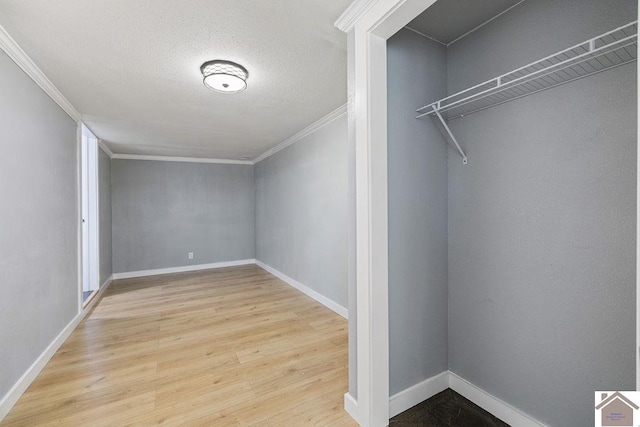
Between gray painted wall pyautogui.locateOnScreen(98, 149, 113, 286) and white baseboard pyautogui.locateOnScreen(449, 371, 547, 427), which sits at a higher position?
gray painted wall pyautogui.locateOnScreen(98, 149, 113, 286)

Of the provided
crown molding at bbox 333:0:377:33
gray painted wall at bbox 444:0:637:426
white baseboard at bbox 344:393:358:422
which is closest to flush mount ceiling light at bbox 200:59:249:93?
crown molding at bbox 333:0:377:33

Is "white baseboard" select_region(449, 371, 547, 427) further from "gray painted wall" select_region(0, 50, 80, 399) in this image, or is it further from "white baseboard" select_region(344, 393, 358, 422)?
"gray painted wall" select_region(0, 50, 80, 399)

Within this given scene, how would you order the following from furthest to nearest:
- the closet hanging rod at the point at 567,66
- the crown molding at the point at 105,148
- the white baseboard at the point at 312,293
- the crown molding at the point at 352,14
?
the crown molding at the point at 105,148
the white baseboard at the point at 312,293
the crown molding at the point at 352,14
the closet hanging rod at the point at 567,66

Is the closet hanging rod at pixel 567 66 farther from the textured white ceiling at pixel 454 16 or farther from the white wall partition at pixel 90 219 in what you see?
the white wall partition at pixel 90 219

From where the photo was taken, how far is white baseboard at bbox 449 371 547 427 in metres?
1.47

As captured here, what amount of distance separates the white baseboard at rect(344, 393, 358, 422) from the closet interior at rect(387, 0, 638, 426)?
253 millimetres

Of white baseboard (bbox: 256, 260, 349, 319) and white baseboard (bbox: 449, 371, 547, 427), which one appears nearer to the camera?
white baseboard (bbox: 449, 371, 547, 427)

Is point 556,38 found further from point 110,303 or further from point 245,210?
point 245,210

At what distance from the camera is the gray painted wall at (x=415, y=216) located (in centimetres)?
159

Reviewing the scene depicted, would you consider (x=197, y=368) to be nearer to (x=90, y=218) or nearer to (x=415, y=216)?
(x=415, y=216)

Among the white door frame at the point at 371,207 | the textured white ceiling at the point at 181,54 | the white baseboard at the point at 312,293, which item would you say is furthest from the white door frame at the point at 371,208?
the white baseboard at the point at 312,293

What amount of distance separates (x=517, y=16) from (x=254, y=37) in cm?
151

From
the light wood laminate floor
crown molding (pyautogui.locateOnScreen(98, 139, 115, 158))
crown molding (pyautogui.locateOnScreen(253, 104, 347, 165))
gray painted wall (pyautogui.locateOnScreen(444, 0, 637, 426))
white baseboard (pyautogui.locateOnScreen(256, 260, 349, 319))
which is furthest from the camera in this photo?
crown molding (pyautogui.locateOnScreen(98, 139, 115, 158))

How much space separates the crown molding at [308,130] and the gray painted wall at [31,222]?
8.54 ft
